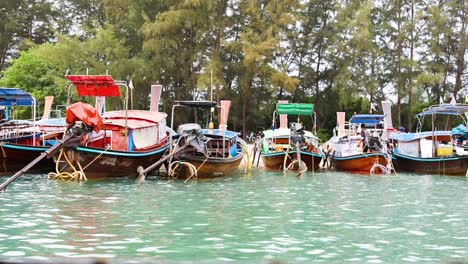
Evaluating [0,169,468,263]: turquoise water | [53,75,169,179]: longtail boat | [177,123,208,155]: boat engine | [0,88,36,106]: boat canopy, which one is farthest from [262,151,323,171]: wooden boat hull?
[0,88,36,106]: boat canopy

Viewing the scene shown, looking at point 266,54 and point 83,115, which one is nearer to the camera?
point 83,115

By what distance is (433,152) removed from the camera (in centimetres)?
2219

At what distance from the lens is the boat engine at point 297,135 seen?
21469 mm

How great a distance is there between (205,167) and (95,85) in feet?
15.8

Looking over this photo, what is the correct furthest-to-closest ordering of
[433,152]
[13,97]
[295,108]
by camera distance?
[295,108] < [433,152] < [13,97]

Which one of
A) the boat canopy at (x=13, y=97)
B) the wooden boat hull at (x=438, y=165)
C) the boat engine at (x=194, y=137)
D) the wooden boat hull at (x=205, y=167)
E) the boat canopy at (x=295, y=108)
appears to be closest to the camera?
the boat engine at (x=194, y=137)

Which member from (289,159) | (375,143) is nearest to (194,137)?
(289,159)

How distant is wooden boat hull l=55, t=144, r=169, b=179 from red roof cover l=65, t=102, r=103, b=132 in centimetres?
76

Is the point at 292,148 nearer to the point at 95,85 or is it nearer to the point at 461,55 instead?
the point at 95,85

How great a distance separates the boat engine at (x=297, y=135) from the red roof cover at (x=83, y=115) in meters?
8.39

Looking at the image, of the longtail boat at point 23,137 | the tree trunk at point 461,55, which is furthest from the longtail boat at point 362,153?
the tree trunk at point 461,55

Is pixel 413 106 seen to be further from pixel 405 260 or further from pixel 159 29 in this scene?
pixel 405 260

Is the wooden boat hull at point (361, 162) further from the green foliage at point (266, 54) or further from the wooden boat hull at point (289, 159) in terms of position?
the green foliage at point (266, 54)

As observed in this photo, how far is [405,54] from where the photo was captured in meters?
35.5
